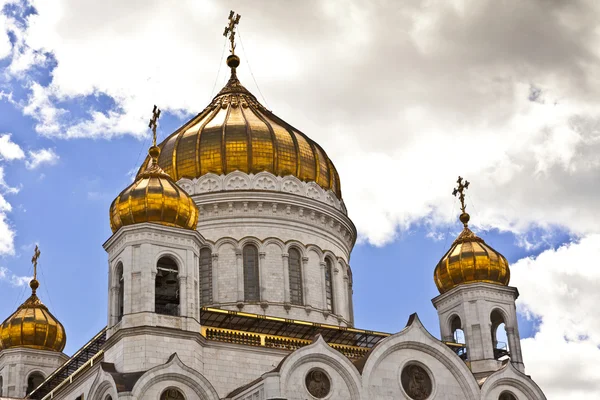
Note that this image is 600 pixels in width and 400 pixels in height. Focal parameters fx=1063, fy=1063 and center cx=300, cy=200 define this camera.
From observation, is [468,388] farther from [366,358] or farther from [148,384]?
[148,384]

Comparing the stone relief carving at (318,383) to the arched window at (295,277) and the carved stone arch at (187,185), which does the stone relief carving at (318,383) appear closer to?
the arched window at (295,277)

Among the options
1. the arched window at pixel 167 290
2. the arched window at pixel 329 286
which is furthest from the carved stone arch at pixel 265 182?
the arched window at pixel 167 290

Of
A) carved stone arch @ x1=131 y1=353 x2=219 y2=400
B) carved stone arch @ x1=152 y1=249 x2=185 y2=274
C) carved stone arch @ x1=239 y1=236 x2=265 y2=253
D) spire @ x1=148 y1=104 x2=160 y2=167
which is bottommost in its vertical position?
carved stone arch @ x1=131 y1=353 x2=219 y2=400

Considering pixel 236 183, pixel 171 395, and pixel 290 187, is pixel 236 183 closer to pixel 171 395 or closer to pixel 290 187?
pixel 290 187

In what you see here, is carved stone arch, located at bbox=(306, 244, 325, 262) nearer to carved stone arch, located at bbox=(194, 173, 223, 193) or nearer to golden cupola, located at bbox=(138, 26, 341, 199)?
golden cupola, located at bbox=(138, 26, 341, 199)

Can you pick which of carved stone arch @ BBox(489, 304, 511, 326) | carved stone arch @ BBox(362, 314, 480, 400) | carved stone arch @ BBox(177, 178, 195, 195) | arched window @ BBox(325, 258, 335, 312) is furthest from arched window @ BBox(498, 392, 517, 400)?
carved stone arch @ BBox(177, 178, 195, 195)

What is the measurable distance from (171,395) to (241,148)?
996cm

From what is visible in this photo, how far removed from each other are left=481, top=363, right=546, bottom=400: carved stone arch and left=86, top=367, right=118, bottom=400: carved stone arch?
377 inches

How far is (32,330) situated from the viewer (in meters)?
33.7

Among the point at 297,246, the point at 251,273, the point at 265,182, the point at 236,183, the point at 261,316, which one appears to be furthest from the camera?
the point at 265,182

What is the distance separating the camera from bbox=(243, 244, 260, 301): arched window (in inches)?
1187

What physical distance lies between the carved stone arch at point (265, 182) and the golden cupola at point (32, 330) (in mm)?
8457

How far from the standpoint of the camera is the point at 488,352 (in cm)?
2953

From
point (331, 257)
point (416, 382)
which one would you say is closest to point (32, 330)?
point (331, 257)
